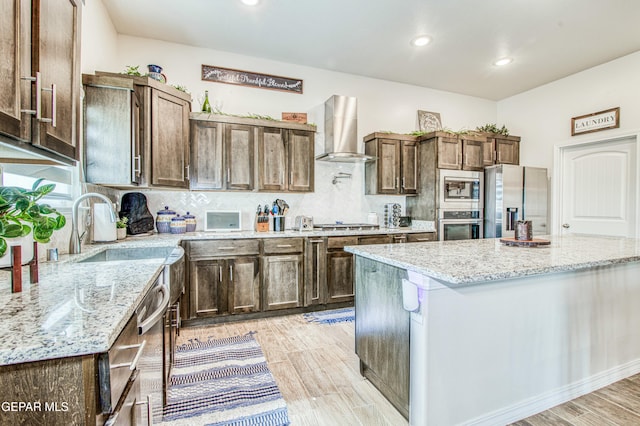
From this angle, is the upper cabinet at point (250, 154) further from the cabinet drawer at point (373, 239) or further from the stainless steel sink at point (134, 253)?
the stainless steel sink at point (134, 253)

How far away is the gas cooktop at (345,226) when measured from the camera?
3.86m

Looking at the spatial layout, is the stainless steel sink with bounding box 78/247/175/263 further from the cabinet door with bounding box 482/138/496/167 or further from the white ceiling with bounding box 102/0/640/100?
the cabinet door with bounding box 482/138/496/167

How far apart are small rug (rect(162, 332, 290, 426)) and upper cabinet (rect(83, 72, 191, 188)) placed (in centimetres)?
157

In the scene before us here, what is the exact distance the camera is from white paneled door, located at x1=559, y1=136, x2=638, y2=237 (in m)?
3.65

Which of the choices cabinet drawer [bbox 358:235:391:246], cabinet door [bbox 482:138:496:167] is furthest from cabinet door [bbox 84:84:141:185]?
cabinet door [bbox 482:138:496:167]

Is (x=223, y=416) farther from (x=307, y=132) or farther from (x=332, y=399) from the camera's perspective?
(x=307, y=132)

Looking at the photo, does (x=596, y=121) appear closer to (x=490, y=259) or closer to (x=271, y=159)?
(x=490, y=259)

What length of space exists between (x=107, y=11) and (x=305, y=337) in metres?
3.61

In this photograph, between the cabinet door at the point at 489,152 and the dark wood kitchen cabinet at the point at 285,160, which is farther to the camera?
the cabinet door at the point at 489,152

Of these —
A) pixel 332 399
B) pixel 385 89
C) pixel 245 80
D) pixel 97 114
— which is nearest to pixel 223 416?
pixel 332 399

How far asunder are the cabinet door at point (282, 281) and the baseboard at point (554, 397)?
6.84 feet

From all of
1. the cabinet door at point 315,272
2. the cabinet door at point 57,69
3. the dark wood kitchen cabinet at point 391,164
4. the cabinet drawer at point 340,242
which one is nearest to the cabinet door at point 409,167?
the dark wood kitchen cabinet at point 391,164

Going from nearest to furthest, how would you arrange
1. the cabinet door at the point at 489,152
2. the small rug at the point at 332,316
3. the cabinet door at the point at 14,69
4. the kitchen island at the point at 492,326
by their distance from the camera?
the cabinet door at the point at 14,69, the kitchen island at the point at 492,326, the small rug at the point at 332,316, the cabinet door at the point at 489,152

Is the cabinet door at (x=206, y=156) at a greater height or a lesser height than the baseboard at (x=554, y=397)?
greater
